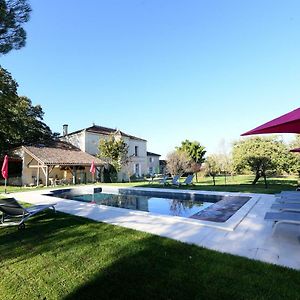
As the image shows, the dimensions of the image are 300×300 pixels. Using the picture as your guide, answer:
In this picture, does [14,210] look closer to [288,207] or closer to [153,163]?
[288,207]

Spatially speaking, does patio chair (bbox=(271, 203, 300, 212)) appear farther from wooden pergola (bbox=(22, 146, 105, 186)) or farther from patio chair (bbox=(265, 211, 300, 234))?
wooden pergola (bbox=(22, 146, 105, 186))

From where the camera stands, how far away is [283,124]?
4223mm

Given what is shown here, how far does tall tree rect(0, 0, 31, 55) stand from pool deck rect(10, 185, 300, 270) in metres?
7.83

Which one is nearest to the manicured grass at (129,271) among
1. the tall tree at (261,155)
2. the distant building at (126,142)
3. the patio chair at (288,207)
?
the patio chair at (288,207)

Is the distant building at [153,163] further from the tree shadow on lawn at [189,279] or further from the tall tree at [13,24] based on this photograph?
the tree shadow on lawn at [189,279]

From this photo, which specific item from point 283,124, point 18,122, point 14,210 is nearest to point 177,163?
point 18,122

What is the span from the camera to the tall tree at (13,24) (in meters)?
10.4

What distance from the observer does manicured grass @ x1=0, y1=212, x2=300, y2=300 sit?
11.8 feet

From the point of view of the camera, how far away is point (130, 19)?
16953mm

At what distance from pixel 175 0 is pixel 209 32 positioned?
3.08 m

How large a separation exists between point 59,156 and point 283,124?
88.5 feet

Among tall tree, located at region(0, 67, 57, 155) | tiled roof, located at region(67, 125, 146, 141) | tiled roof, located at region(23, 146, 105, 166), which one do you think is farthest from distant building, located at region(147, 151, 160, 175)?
tall tree, located at region(0, 67, 57, 155)

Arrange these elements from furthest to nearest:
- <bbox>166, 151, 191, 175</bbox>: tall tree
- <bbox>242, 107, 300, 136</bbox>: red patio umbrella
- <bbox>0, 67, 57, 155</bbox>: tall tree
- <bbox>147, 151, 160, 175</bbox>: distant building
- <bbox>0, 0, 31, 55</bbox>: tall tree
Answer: <bbox>147, 151, 160, 175</bbox>: distant building → <bbox>166, 151, 191, 175</bbox>: tall tree → <bbox>0, 67, 57, 155</bbox>: tall tree → <bbox>0, 0, 31, 55</bbox>: tall tree → <bbox>242, 107, 300, 136</bbox>: red patio umbrella

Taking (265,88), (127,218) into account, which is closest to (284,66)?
(265,88)
